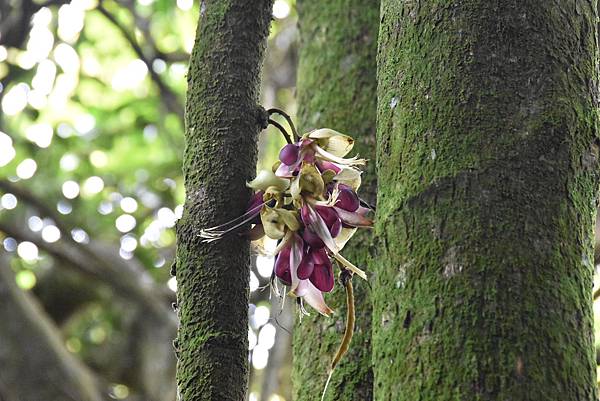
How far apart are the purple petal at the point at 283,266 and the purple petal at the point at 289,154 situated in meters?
0.12

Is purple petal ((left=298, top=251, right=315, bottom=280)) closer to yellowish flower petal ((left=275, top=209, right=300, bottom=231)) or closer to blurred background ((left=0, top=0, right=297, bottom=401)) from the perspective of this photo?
yellowish flower petal ((left=275, top=209, right=300, bottom=231))

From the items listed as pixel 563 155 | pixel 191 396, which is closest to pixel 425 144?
pixel 563 155

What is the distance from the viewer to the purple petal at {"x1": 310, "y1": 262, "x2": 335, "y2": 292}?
1.20 meters

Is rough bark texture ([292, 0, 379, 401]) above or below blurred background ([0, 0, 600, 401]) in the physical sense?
below

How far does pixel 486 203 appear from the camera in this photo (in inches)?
41.0

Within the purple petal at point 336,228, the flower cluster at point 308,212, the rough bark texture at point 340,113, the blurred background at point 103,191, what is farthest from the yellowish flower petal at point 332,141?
the blurred background at point 103,191

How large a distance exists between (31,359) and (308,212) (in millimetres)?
2622

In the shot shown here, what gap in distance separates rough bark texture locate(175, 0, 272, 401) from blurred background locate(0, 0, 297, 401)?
1928 millimetres

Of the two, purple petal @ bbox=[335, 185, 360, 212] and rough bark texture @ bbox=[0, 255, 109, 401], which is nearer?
purple petal @ bbox=[335, 185, 360, 212]

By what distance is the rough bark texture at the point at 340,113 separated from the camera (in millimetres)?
1522

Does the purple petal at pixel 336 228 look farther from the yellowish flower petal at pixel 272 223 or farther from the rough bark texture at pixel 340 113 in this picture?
the rough bark texture at pixel 340 113

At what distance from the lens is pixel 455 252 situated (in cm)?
103

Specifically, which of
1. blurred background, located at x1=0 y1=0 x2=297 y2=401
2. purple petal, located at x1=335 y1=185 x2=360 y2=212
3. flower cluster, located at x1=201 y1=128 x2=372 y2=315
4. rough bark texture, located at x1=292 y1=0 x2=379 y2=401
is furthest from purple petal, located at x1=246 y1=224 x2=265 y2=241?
blurred background, located at x1=0 y1=0 x2=297 y2=401

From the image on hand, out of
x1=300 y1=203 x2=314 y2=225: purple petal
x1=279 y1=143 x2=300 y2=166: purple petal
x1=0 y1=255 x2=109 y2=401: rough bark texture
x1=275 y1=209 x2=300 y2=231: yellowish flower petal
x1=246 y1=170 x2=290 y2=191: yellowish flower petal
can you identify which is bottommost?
x1=275 y1=209 x2=300 y2=231: yellowish flower petal
